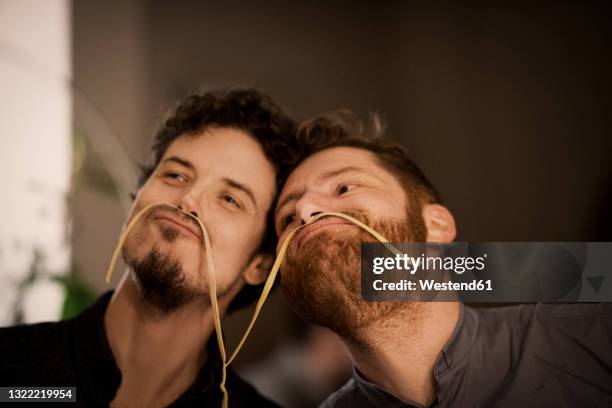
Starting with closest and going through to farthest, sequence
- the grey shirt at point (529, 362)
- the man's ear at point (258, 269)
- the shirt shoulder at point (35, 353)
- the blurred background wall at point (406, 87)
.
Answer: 1. the grey shirt at point (529, 362)
2. the shirt shoulder at point (35, 353)
3. the man's ear at point (258, 269)
4. the blurred background wall at point (406, 87)

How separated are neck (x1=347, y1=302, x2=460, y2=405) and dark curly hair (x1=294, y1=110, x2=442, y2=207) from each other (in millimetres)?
273

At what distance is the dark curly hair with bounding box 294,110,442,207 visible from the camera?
1.11m

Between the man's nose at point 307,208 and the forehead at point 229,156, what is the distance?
208mm

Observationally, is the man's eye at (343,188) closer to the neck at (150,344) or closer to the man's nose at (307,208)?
the man's nose at (307,208)

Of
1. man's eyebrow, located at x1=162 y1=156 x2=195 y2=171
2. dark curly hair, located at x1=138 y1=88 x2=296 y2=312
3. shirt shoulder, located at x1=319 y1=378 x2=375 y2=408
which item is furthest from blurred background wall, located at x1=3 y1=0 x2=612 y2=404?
shirt shoulder, located at x1=319 y1=378 x2=375 y2=408

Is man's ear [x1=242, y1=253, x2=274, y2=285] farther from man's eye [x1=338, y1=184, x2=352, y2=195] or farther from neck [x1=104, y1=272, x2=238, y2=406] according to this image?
man's eye [x1=338, y1=184, x2=352, y2=195]

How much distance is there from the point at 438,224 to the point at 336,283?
33 cm

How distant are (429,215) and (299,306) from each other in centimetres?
38

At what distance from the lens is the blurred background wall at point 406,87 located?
4.70 ft

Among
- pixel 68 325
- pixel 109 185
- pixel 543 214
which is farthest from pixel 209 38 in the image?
pixel 543 214

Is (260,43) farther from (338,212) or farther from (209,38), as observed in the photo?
(338,212)

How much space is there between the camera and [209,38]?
1949 millimetres

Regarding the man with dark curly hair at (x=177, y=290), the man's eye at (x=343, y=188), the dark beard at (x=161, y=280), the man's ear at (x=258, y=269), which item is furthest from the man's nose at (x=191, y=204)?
the man's eye at (x=343, y=188)

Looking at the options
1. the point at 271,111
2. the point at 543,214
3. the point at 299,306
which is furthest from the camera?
the point at 543,214
